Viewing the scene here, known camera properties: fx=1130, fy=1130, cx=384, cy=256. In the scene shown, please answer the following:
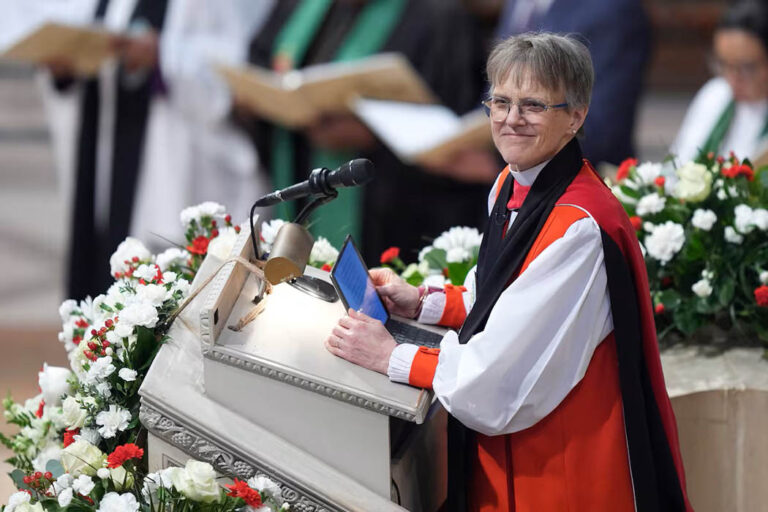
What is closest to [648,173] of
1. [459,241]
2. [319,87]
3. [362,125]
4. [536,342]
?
[459,241]

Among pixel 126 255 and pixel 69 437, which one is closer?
pixel 69 437

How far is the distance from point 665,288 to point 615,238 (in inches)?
38.0

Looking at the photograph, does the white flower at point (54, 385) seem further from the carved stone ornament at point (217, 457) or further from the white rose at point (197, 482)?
the white rose at point (197, 482)

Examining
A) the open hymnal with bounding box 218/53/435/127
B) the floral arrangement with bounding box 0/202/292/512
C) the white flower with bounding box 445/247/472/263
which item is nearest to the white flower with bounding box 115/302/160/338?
the floral arrangement with bounding box 0/202/292/512

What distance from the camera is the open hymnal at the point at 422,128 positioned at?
4547mm

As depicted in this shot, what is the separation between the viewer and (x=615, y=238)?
1.97 meters

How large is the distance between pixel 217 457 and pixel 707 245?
55.7 inches

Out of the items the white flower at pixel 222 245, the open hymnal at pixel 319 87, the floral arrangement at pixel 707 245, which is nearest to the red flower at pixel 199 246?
the white flower at pixel 222 245

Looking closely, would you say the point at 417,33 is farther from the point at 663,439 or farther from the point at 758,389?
the point at 663,439

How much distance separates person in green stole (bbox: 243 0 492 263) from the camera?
522 centimetres

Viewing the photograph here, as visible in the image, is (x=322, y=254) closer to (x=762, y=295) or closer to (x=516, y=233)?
(x=516, y=233)

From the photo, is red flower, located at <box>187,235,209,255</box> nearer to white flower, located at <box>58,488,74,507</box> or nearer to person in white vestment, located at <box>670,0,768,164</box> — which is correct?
white flower, located at <box>58,488,74,507</box>

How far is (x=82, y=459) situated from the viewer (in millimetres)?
2064

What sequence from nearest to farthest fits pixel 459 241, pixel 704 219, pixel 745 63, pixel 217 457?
1. pixel 217 457
2. pixel 704 219
3. pixel 459 241
4. pixel 745 63
